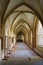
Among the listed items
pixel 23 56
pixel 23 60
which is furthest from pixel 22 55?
pixel 23 60

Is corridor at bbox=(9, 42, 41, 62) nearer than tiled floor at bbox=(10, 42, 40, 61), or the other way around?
corridor at bbox=(9, 42, 41, 62)

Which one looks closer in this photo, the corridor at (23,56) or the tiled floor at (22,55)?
the corridor at (23,56)

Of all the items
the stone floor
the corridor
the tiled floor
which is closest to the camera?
the stone floor

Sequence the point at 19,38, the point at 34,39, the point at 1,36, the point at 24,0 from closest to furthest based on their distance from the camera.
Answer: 1. the point at 24,0
2. the point at 1,36
3. the point at 34,39
4. the point at 19,38

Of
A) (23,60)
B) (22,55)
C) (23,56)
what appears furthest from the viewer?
(22,55)

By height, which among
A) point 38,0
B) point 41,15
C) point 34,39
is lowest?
point 34,39

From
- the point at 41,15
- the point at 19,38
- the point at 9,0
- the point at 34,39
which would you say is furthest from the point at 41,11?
the point at 19,38

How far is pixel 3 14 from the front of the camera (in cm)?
1062

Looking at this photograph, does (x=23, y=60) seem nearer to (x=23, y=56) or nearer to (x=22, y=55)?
(x=23, y=56)

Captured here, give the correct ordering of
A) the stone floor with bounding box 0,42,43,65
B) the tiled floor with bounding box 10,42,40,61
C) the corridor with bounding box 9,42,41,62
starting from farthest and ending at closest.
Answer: the tiled floor with bounding box 10,42,40,61 < the corridor with bounding box 9,42,41,62 < the stone floor with bounding box 0,42,43,65

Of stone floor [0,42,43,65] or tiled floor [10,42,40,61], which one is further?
tiled floor [10,42,40,61]

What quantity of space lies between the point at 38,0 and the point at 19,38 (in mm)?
35659

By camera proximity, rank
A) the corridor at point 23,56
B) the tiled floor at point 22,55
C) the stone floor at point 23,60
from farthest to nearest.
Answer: the tiled floor at point 22,55
the corridor at point 23,56
the stone floor at point 23,60

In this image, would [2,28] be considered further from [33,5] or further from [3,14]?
[33,5]
